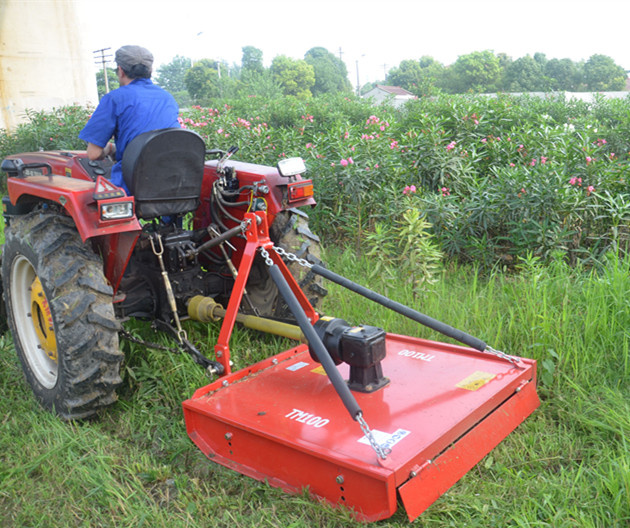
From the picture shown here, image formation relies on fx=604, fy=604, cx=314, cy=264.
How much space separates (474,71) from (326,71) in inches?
1095

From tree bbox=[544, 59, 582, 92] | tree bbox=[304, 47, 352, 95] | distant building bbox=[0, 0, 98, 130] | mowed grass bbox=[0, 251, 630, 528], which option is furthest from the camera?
tree bbox=[304, 47, 352, 95]

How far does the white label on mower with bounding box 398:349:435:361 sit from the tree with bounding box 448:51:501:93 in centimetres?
6013

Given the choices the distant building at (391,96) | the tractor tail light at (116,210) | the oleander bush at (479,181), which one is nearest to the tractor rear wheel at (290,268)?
the tractor tail light at (116,210)

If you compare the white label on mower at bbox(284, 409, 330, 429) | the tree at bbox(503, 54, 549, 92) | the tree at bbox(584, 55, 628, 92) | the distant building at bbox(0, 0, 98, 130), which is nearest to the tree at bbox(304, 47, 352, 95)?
the tree at bbox(503, 54, 549, 92)

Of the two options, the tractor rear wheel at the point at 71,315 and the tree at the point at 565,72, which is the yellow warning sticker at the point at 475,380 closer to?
the tractor rear wheel at the point at 71,315

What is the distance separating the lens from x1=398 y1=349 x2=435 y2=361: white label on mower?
9.93ft

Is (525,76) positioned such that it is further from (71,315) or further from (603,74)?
(71,315)

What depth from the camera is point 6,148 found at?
476 inches

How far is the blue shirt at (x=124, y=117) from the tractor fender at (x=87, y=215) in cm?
27

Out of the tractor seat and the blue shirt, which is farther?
the blue shirt

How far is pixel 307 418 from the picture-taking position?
250 centimetres

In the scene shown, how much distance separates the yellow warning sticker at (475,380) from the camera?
2.65 metres

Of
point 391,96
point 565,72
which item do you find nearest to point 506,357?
point 391,96

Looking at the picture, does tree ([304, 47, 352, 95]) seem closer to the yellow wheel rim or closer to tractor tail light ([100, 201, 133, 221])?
the yellow wheel rim
